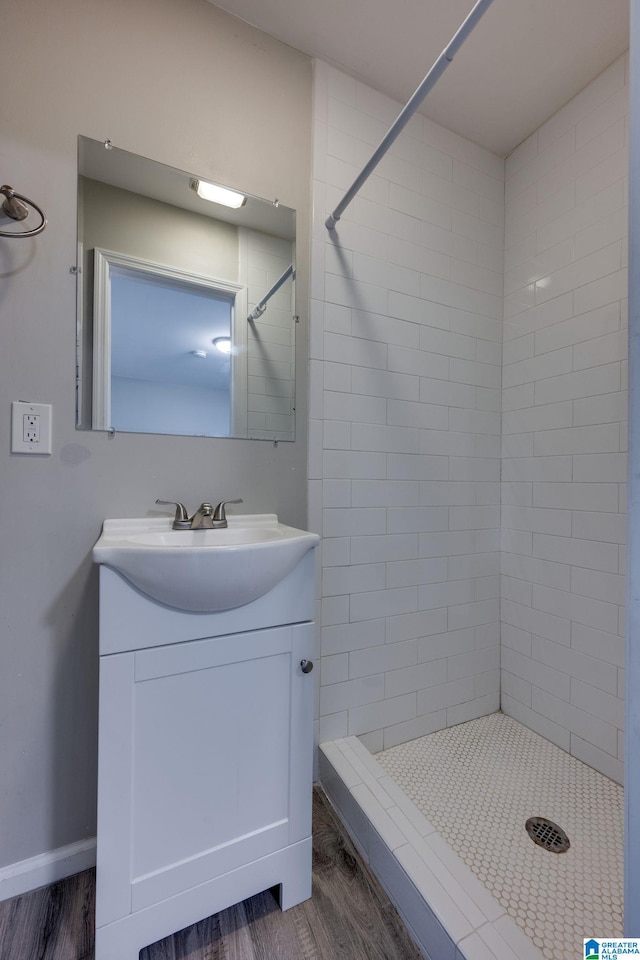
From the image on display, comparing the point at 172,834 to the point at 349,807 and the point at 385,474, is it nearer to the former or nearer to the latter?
the point at 349,807

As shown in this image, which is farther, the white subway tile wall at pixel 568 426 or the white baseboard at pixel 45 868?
the white subway tile wall at pixel 568 426

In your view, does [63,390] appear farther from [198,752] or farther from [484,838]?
[484,838]

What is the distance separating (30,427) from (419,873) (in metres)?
1.48

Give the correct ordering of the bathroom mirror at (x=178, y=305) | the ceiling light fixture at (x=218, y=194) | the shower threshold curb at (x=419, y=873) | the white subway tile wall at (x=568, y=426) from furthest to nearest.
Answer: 1. the white subway tile wall at (x=568, y=426)
2. the ceiling light fixture at (x=218, y=194)
3. the bathroom mirror at (x=178, y=305)
4. the shower threshold curb at (x=419, y=873)

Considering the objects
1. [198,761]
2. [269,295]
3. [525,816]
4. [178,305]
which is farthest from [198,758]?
[269,295]

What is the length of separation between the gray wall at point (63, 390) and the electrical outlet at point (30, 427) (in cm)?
2

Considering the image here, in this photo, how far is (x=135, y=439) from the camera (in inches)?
46.5

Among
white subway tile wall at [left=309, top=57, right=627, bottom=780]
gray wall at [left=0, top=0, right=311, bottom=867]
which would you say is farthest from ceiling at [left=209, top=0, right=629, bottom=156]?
gray wall at [left=0, top=0, right=311, bottom=867]

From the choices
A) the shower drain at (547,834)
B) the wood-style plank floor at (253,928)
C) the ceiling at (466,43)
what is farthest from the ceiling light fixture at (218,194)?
the shower drain at (547,834)

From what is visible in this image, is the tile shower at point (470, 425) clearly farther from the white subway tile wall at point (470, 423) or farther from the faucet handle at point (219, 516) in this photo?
the faucet handle at point (219, 516)

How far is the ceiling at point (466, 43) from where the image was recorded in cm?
130

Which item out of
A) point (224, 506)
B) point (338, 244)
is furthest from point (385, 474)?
point (338, 244)

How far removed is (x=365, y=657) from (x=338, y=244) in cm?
153

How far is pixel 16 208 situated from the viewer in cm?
100
